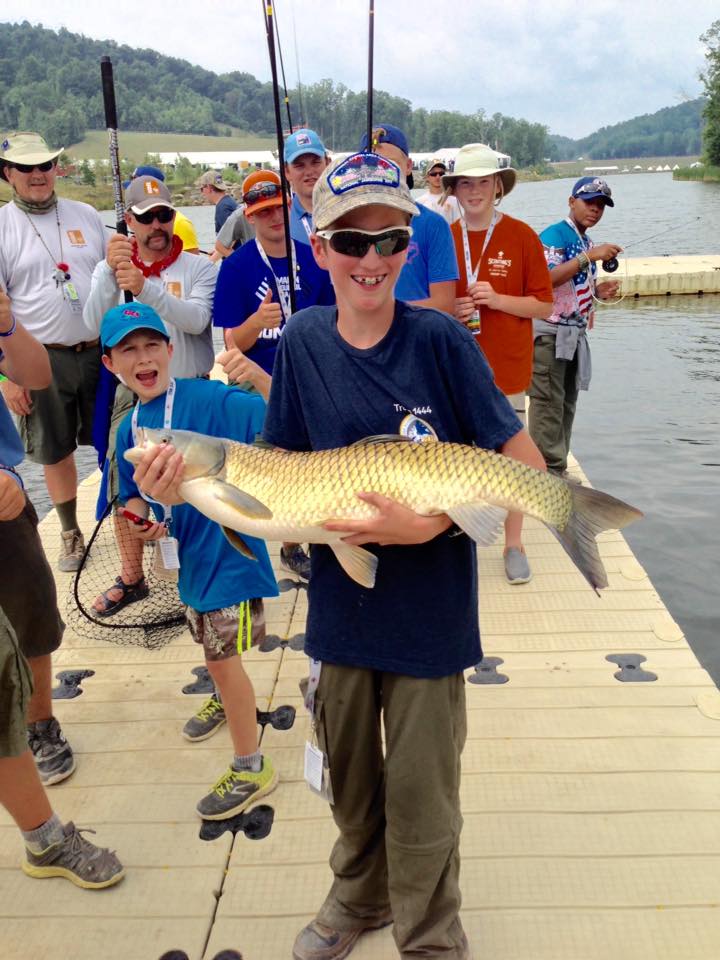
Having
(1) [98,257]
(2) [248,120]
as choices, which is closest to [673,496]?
(1) [98,257]

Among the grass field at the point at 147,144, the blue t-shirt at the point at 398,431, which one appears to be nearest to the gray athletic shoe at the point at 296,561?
the blue t-shirt at the point at 398,431

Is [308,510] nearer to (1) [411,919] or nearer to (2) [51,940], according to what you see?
(1) [411,919]

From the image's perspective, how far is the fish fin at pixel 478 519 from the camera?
1.96 metres

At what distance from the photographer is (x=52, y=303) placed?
4.92 m

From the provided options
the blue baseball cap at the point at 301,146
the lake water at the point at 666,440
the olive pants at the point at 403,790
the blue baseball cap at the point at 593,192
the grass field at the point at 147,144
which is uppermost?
the grass field at the point at 147,144

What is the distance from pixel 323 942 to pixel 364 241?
2.15m

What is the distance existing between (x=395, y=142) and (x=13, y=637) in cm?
394

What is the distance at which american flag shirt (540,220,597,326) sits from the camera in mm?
5914

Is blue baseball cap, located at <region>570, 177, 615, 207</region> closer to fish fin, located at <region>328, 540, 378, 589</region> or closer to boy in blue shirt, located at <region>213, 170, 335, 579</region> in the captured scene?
boy in blue shirt, located at <region>213, 170, 335, 579</region>

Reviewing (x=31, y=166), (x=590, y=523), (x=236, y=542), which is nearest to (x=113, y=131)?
(x=31, y=166)

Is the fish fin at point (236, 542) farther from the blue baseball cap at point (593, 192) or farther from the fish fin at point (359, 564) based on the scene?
the blue baseball cap at point (593, 192)

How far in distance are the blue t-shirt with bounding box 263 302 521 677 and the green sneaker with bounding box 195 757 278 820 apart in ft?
3.97

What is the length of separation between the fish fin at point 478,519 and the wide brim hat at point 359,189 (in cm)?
81

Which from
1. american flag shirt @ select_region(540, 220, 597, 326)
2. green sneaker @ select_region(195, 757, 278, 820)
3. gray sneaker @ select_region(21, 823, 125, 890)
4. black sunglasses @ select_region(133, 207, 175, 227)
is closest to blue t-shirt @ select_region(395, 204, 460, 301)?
black sunglasses @ select_region(133, 207, 175, 227)
